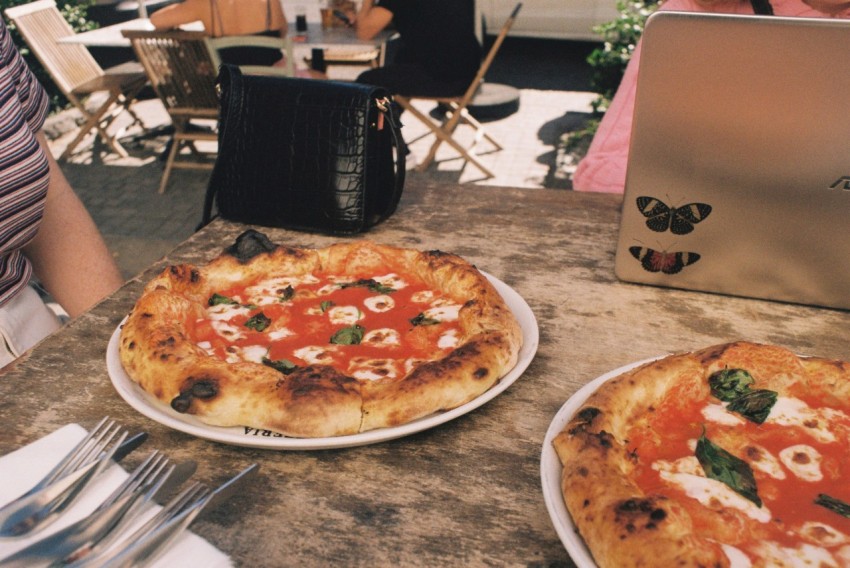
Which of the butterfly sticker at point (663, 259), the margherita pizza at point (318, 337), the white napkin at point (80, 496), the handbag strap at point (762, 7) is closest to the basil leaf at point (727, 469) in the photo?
the margherita pizza at point (318, 337)

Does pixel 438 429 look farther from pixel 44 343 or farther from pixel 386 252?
pixel 44 343

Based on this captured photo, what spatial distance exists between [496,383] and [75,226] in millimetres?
1601

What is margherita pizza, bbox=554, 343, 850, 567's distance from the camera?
2.99 ft

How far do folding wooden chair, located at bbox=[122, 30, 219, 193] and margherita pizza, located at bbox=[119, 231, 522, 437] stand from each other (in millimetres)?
4977

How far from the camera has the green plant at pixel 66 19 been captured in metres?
8.88

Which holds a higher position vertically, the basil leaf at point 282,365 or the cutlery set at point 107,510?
the cutlery set at point 107,510

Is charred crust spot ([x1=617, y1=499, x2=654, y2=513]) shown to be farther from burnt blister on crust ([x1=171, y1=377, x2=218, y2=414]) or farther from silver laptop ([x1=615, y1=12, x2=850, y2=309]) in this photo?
silver laptop ([x1=615, y1=12, x2=850, y2=309])

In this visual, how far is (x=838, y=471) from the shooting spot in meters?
1.07

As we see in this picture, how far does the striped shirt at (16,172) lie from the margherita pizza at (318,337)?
0.62 meters

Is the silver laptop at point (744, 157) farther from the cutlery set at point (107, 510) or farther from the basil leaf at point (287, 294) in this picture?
the cutlery set at point (107, 510)

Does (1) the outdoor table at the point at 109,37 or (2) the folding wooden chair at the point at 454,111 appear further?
(1) the outdoor table at the point at 109,37

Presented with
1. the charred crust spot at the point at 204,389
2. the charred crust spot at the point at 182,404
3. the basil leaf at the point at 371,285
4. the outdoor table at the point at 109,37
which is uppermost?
the charred crust spot at the point at 204,389

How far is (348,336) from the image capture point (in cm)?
146

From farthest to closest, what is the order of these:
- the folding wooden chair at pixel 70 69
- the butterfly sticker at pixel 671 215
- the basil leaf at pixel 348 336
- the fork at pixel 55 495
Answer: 1. the folding wooden chair at pixel 70 69
2. the butterfly sticker at pixel 671 215
3. the basil leaf at pixel 348 336
4. the fork at pixel 55 495
